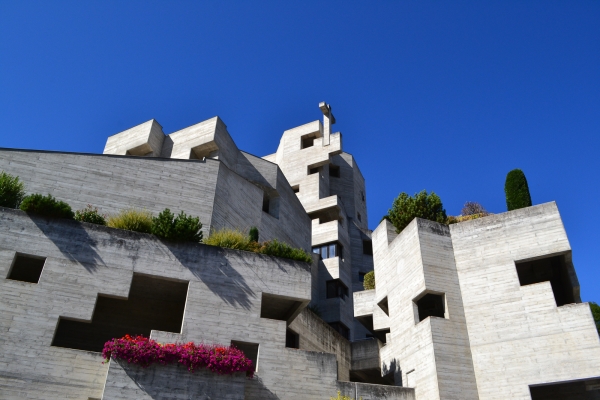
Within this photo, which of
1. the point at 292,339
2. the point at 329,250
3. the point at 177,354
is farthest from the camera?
the point at 329,250

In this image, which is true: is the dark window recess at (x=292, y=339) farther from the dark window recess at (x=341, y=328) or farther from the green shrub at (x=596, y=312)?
the green shrub at (x=596, y=312)

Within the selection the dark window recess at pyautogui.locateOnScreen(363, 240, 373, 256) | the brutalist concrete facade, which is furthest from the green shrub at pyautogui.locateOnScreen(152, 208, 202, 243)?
the dark window recess at pyautogui.locateOnScreen(363, 240, 373, 256)

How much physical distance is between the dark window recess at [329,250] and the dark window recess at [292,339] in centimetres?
1697

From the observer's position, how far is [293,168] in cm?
4659

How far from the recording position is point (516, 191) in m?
23.8

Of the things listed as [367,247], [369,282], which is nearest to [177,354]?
[369,282]

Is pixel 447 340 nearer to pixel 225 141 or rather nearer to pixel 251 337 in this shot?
pixel 251 337

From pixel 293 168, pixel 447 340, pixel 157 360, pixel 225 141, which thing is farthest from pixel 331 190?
pixel 157 360

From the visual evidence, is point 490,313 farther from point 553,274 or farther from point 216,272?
point 216,272

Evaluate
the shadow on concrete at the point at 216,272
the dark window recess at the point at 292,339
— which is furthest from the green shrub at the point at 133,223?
the dark window recess at the point at 292,339

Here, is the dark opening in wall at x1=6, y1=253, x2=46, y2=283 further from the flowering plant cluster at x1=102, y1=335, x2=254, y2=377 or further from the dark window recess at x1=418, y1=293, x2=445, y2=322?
the dark window recess at x1=418, y1=293, x2=445, y2=322

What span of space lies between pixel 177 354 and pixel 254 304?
3640 millimetres

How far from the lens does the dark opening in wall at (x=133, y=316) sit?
19406mm

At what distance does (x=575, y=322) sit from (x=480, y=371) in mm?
3829
